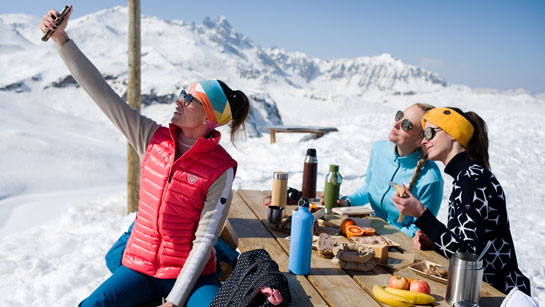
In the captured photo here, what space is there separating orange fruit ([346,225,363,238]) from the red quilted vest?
813 mm

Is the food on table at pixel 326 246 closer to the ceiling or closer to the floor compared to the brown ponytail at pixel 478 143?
closer to the floor

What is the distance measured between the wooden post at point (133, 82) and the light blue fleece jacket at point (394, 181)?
361cm

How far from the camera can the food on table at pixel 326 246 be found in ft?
6.84

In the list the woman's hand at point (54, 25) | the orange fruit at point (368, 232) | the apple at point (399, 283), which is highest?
the woman's hand at point (54, 25)

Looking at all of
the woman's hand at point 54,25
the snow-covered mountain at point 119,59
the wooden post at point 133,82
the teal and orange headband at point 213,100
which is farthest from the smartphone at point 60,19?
the snow-covered mountain at point 119,59

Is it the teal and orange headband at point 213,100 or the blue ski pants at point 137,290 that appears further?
the teal and orange headband at point 213,100

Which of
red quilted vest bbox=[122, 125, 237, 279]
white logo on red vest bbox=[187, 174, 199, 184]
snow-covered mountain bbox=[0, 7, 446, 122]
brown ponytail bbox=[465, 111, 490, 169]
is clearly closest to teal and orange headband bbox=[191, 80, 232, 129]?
red quilted vest bbox=[122, 125, 237, 279]

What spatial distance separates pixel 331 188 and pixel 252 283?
1.43 meters

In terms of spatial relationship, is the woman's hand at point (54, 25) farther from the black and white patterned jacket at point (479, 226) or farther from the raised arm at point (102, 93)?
the black and white patterned jacket at point (479, 226)

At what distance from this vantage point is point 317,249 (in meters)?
2.15

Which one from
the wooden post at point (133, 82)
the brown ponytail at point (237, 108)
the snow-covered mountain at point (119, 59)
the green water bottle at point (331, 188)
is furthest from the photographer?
the snow-covered mountain at point (119, 59)

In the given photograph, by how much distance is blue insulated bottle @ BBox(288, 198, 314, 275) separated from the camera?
1.80 metres

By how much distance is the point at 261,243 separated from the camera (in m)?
2.27

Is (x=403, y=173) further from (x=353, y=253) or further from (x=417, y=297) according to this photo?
(x=417, y=297)
